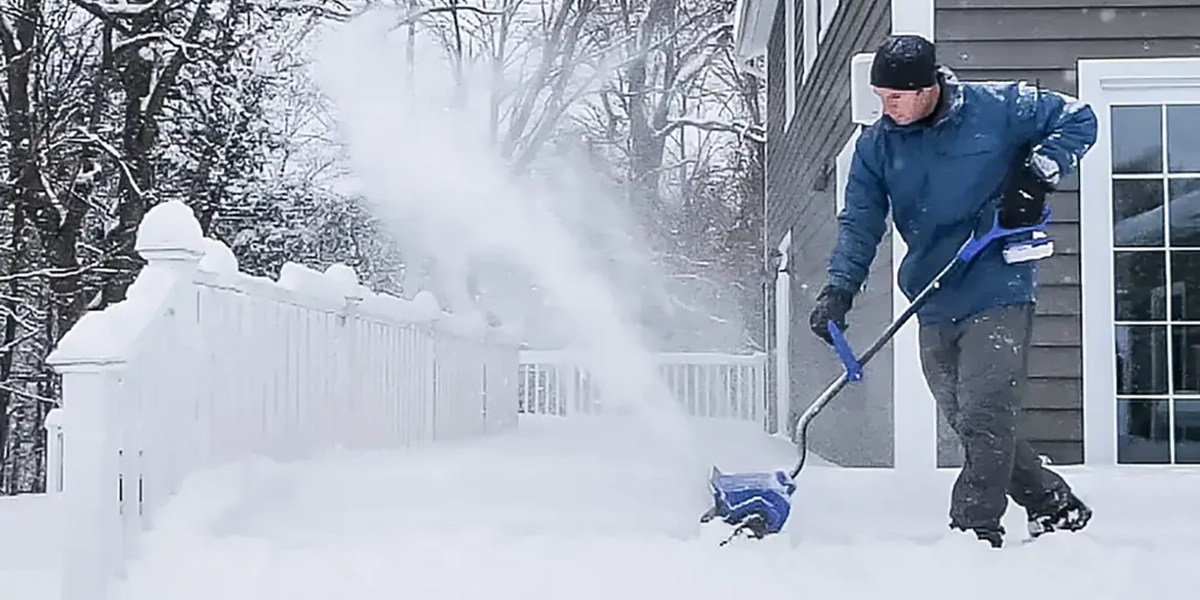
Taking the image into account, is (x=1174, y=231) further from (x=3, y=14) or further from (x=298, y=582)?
(x=3, y=14)

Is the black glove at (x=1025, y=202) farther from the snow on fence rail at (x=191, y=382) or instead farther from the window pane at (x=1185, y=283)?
the window pane at (x=1185, y=283)

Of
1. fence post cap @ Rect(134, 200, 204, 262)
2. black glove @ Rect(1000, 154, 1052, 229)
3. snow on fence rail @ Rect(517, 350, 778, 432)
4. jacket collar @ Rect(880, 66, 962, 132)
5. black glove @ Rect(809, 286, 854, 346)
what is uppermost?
jacket collar @ Rect(880, 66, 962, 132)

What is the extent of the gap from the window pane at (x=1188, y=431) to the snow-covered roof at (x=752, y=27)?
8056mm

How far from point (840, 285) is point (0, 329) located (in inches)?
569

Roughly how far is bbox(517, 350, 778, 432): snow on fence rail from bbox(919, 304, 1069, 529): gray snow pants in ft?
35.4

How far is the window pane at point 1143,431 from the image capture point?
6.04m

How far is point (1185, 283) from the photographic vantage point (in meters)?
6.10

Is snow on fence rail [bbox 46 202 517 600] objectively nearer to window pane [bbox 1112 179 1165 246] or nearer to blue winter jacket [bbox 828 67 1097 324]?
blue winter jacket [bbox 828 67 1097 324]

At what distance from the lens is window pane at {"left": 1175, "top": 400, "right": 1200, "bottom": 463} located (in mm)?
6066

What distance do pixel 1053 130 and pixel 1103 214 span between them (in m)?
2.48

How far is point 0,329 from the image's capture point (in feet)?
53.8

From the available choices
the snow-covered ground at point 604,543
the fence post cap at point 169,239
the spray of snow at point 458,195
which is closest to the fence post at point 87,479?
the snow-covered ground at point 604,543

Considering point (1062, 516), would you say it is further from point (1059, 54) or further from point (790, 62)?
point (790, 62)

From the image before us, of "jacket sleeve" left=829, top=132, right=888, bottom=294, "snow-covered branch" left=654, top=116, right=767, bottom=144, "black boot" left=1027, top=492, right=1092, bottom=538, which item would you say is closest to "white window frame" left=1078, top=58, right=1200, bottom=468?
"black boot" left=1027, top=492, right=1092, bottom=538
